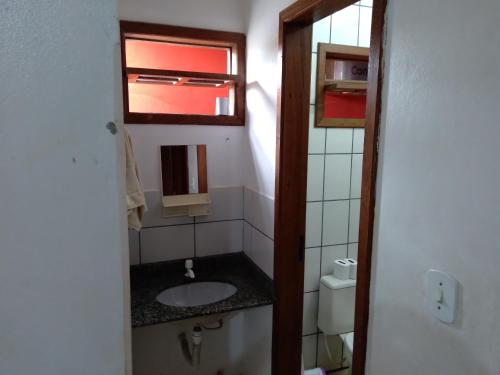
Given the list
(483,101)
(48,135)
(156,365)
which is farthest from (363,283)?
(156,365)

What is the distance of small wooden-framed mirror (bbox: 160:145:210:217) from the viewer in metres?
1.84

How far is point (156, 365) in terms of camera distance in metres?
1.83

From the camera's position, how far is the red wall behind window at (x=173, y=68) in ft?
6.17

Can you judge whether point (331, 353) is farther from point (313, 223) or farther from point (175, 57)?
point (175, 57)

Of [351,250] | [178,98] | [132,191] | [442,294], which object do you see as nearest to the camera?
[442,294]

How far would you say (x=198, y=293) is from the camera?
1.82 m

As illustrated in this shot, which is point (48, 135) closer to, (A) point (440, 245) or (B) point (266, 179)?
(A) point (440, 245)

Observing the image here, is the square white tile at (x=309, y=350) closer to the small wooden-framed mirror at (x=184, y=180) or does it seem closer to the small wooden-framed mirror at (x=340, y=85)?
the small wooden-framed mirror at (x=184, y=180)

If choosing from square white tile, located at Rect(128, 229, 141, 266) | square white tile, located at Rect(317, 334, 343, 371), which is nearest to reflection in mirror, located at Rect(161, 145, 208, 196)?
square white tile, located at Rect(128, 229, 141, 266)

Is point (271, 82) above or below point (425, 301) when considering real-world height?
above

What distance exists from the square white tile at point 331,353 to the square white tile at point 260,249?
2.03 feet

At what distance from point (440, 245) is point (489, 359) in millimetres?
215

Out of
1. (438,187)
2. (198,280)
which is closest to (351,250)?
(198,280)

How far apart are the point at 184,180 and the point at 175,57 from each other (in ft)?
2.36
